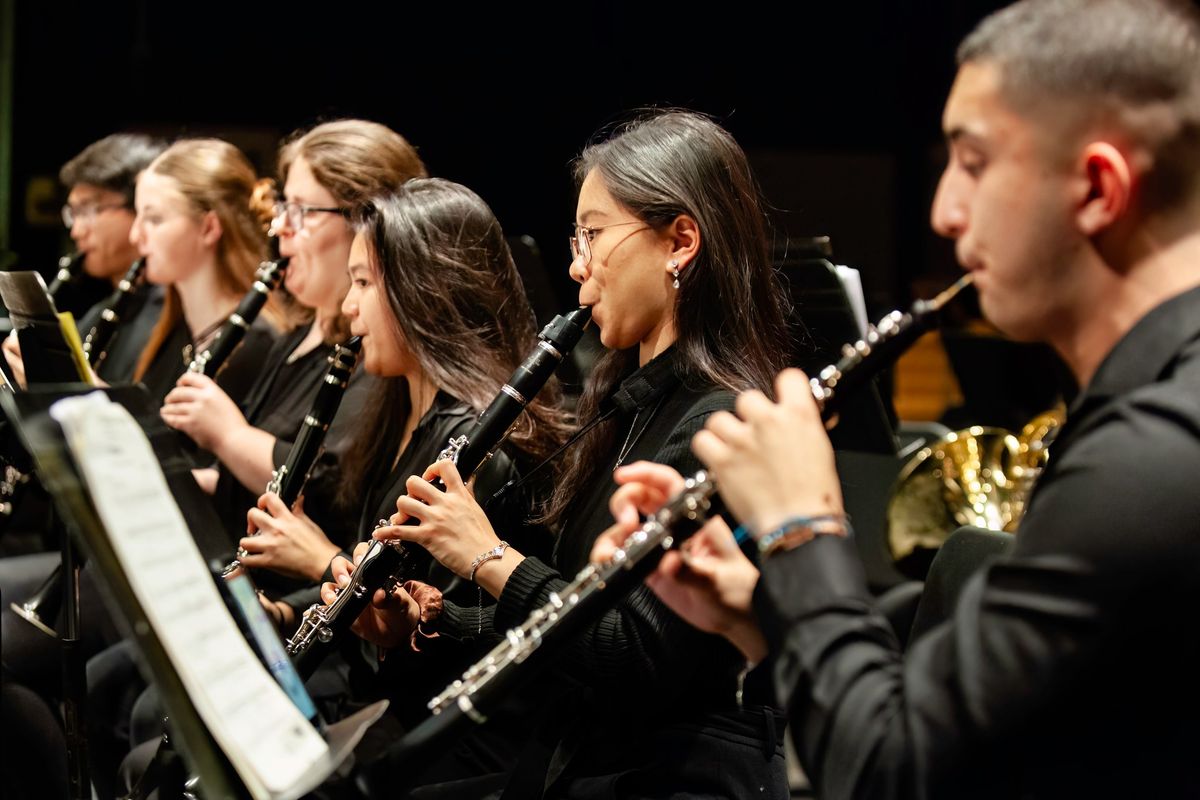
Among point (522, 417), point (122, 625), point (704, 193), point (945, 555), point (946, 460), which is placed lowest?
point (946, 460)

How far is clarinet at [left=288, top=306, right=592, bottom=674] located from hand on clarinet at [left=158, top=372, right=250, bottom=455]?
94 centimetres

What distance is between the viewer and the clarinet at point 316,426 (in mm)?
2471

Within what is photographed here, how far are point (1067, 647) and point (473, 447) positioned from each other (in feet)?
3.69

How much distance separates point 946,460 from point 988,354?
1.38 m

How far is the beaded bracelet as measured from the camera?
115 centimetres

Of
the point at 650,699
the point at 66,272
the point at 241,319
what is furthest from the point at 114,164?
the point at 650,699

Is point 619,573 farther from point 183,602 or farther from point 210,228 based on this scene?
point 210,228

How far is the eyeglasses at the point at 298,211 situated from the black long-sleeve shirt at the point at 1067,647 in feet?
6.28

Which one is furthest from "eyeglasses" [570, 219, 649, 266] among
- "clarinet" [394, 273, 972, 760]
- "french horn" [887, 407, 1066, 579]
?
"french horn" [887, 407, 1066, 579]

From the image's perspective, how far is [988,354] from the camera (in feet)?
14.7

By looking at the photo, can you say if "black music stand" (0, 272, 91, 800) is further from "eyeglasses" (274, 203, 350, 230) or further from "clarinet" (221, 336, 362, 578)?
"eyeglasses" (274, 203, 350, 230)

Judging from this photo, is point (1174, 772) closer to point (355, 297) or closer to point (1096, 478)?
point (1096, 478)

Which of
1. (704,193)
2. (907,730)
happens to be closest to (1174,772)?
(907,730)

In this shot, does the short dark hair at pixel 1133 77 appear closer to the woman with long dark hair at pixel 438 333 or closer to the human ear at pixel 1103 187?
the human ear at pixel 1103 187
